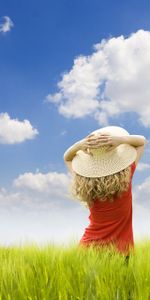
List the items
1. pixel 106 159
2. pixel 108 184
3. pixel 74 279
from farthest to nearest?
pixel 106 159
pixel 108 184
pixel 74 279

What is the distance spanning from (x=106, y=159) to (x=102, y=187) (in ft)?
0.72

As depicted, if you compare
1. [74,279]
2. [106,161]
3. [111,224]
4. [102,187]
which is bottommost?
[74,279]

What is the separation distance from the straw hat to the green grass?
0.86 m

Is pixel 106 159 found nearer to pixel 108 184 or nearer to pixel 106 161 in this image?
pixel 106 161

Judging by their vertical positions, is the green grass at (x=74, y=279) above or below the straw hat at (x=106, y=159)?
below

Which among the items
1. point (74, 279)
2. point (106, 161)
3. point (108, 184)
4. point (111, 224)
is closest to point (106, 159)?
point (106, 161)

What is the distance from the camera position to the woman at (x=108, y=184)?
390 centimetres

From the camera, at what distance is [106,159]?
4.00 m

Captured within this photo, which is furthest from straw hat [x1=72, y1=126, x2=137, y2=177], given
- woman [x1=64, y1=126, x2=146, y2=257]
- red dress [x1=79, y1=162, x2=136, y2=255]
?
red dress [x1=79, y1=162, x2=136, y2=255]

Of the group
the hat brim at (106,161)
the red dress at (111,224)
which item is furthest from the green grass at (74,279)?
the hat brim at (106,161)

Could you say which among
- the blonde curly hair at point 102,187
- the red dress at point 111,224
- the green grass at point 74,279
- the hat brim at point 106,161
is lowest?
the green grass at point 74,279

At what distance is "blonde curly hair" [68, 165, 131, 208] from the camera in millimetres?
3865

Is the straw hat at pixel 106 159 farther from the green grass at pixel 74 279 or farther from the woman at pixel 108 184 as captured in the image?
the green grass at pixel 74 279

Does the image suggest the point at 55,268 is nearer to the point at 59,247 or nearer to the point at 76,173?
the point at 59,247
